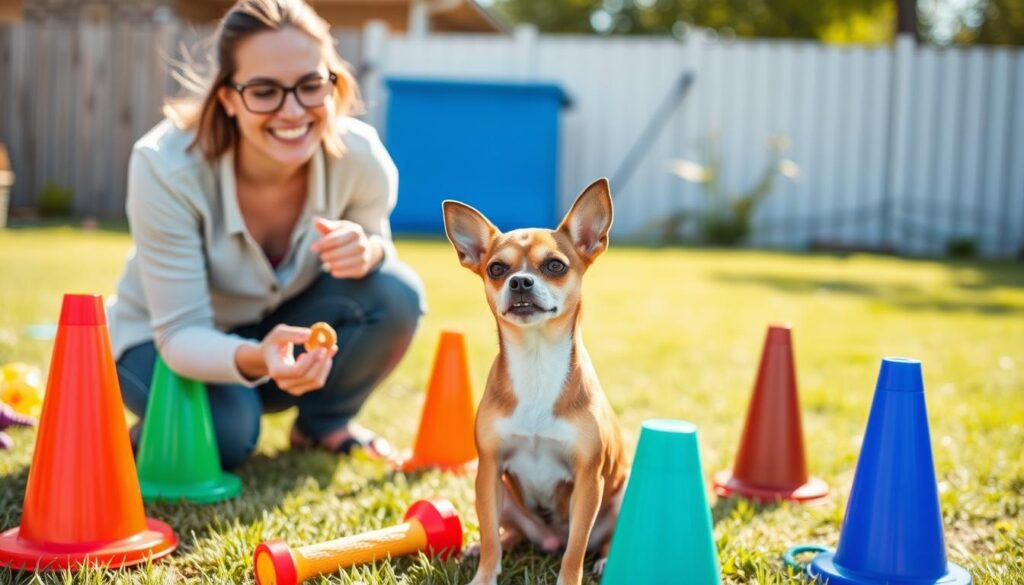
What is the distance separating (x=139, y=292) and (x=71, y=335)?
2.88 ft

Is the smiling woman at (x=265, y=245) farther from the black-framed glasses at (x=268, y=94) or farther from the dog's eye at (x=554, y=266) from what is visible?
the dog's eye at (x=554, y=266)

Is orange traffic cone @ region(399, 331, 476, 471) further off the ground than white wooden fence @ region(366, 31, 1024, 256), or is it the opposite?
white wooden fence @ region(366, 31, 1024, 256)

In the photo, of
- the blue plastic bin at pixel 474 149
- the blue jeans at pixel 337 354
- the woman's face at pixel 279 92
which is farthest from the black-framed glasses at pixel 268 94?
the blue plastic bin at pixel 474 149

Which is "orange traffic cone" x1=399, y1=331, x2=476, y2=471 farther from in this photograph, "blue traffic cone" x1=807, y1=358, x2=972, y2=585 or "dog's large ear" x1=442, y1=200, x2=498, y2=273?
"blue traffic cone" x1=807, y1=358, x2=972, y2=585

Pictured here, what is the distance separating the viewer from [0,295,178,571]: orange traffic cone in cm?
223

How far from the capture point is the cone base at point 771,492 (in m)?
2.88

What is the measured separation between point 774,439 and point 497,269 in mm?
1193

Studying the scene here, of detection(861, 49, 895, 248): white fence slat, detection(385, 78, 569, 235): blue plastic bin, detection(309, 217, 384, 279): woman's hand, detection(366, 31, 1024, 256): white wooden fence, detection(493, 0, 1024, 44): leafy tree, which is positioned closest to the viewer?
detection(309, 217, 384, 279): woman's hand

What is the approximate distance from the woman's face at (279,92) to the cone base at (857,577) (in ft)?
5.84

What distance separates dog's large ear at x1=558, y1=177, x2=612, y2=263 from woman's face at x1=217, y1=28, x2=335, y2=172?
1.00 meters

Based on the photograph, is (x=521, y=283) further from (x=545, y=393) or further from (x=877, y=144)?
(x=877, y=144)

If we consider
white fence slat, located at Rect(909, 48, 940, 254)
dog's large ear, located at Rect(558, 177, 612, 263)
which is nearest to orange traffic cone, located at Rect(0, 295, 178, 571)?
dog's large ear, located at Rect(558, 177, 612, 263)

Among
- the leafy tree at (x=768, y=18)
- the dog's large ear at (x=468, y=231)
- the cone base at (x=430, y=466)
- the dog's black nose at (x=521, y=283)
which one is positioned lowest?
the cone base at (x=430, y=466)

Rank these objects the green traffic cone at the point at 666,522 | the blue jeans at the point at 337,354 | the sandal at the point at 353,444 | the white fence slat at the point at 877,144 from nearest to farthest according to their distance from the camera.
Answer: the green traffic cone at the point at 666,522
the blue jeans at the point at 337,354
the sandal at the point at 353,444
the white fence slat at the point at 877,144
